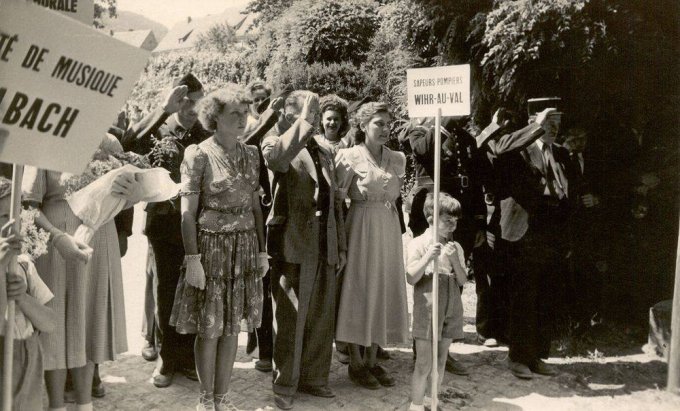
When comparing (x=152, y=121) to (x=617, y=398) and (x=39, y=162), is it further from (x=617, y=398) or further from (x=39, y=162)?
(x=617, y=398)

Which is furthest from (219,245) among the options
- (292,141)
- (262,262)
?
(292,141)

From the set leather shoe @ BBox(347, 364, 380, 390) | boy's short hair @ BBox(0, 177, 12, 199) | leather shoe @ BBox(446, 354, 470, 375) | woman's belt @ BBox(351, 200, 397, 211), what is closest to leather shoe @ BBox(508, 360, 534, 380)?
leather shoe @ BBox(446, 354, 470, 375)

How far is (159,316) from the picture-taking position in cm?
516

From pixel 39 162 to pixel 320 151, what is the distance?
2.61 meters

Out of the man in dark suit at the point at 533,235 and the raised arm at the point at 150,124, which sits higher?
the raised arm at the point at 150,124

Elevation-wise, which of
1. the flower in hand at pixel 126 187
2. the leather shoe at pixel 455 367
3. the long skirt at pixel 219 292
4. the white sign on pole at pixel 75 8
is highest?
the white sign on pole at pixel 75 8

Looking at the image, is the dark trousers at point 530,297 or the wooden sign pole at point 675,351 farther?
the dark trousers at point 530,297

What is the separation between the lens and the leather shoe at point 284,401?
477 cm

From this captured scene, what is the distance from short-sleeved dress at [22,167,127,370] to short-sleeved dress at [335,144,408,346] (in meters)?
1.80

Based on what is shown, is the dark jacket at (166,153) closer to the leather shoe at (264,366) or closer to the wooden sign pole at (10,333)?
the leather shoe at (264,366)

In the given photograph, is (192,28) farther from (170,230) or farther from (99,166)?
(99,166)

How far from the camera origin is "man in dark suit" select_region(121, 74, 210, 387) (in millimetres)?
5029

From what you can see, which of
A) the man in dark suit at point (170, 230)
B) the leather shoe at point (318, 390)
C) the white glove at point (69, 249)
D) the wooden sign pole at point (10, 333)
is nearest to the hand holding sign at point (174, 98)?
the man in dark suit at point (170, 230)

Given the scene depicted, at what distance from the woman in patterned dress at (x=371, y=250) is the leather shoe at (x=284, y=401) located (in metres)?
0.67
